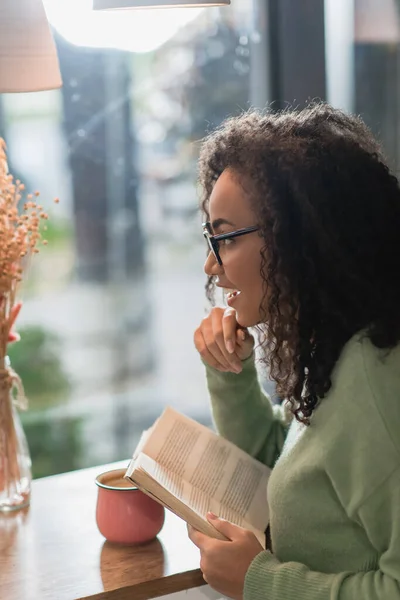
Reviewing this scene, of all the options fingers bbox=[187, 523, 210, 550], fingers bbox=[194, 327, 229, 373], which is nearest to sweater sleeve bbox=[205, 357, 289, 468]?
fingers bbox=[194, 327, 229, 373]

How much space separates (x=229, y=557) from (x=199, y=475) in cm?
20

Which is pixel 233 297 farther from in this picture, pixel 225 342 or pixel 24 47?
pixel 24 47

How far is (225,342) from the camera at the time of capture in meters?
1.43

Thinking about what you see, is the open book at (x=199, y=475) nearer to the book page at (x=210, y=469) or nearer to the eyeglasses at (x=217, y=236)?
the book page at (x=210, y=469)

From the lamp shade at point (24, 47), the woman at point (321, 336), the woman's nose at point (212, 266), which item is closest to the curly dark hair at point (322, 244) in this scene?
Result: the woman at point (321, 336)

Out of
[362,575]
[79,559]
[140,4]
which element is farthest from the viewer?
[79,559]

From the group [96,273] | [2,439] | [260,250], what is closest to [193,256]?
[96,273]

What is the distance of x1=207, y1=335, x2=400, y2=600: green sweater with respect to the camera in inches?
41.3

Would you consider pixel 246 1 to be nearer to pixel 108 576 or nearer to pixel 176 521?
pixel 176 521

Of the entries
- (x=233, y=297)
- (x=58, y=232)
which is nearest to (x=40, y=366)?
(x=58, y=232)

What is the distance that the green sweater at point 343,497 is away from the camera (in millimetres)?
1049

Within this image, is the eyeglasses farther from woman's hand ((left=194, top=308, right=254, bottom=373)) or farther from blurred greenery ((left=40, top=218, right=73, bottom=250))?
blurred greenery ((left=40, top=218, right=73, bottom=250))

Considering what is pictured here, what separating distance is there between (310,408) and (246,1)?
1.22 m

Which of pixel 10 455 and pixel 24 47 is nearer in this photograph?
pixel 24 47
